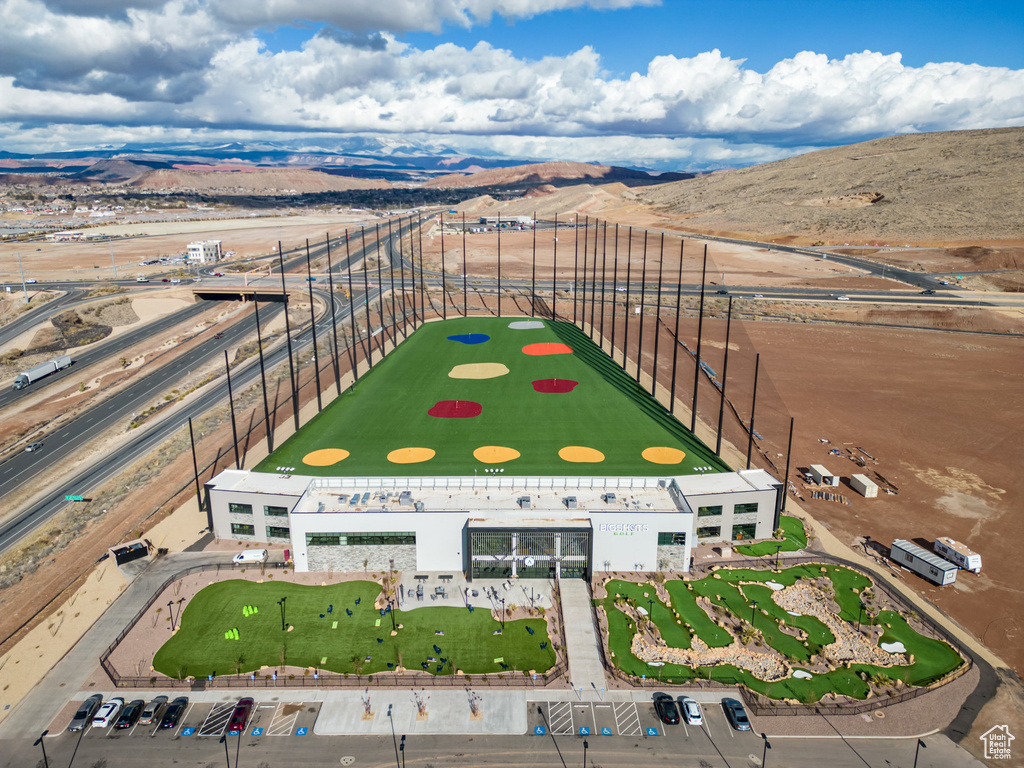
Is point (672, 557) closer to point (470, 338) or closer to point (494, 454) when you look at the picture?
point (494, 454)

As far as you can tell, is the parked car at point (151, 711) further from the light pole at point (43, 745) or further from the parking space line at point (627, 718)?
the parking space line at point (627, 718)

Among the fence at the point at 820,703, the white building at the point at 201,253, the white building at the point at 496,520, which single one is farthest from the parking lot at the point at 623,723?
the white building at the point at 201,253

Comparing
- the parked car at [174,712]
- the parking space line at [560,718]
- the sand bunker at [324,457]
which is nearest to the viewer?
the parking space line at [560,718]

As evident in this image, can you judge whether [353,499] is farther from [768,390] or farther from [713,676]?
[768,390]

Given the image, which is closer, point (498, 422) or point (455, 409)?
point (498, 422)

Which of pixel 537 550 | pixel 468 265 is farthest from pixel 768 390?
pixel 468 265

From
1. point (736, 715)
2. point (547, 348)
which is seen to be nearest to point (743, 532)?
point (736, 715)
